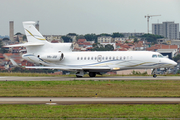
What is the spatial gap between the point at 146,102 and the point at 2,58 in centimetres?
8734

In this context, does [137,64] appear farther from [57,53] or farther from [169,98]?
[169,98]

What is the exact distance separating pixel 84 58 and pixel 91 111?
25931mm

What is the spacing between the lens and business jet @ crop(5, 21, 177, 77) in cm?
3938

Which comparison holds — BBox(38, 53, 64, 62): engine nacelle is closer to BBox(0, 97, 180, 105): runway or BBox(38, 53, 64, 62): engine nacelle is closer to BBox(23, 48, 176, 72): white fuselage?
BBox(23, 48, 176, 72): white fuselage

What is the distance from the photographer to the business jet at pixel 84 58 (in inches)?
1550

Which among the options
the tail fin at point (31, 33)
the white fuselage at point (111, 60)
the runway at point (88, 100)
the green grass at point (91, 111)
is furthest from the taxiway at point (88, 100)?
the tail fin at point (31, 33)

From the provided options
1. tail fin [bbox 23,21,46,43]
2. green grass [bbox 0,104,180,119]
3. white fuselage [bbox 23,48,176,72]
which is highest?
tail fin [bbox 23,21,46,43]

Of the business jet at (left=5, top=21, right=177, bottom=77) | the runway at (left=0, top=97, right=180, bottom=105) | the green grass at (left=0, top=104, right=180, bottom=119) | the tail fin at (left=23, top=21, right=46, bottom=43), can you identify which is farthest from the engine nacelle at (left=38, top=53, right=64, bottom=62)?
the green grass at (left=0, top=104, right=180, bottom=119)

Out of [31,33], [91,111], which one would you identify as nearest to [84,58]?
[31,33]

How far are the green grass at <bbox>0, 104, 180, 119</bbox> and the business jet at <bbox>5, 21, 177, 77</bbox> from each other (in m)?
21.6

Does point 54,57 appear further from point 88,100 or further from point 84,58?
point 88,100

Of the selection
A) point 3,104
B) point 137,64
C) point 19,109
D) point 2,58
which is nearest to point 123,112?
point 19,109

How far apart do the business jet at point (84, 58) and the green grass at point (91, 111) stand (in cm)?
2164

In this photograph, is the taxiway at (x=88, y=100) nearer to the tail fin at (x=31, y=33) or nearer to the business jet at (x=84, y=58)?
the business jet at (x=84, y=58)
